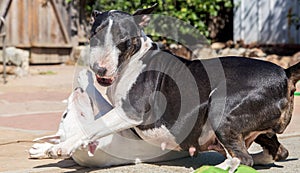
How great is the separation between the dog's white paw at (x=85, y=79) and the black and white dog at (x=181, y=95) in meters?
0.24

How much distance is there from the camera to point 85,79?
15.2 feet

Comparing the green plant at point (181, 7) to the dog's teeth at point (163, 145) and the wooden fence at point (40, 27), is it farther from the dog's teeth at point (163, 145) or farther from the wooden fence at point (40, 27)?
the dog's teeth at point (163, 145)

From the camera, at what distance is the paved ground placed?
4.53 meters

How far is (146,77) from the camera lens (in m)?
4.38

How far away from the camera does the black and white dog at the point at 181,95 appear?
13.5 feet

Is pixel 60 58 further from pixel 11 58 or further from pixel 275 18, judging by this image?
pixel 275 18

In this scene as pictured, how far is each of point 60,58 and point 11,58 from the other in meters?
2.93

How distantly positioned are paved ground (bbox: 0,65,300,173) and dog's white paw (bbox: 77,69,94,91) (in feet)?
1.95

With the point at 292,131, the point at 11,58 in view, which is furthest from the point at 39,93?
the point at 292,131

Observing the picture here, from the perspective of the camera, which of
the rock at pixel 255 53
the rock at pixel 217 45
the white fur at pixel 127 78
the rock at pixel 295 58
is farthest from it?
the rock at pixel 217 45

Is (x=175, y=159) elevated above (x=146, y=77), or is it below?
below

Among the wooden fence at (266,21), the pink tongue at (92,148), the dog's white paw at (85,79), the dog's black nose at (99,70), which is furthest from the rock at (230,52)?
the dog's black nose at (99,70)

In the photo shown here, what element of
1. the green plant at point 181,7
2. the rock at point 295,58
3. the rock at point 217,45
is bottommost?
the rock at point 217,45

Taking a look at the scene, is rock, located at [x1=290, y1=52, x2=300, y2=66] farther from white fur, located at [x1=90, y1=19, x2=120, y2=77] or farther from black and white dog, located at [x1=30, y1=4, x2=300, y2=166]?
white fur, located at [x1=90, y1=19, x2=120, y2=77]
